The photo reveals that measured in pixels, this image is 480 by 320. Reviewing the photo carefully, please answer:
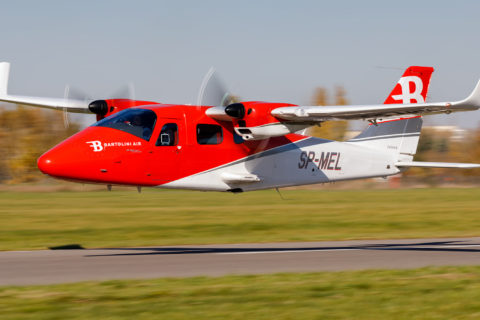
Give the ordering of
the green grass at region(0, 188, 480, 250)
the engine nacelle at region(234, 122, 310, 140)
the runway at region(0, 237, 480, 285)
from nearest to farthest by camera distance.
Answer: the runway at region(0, 237, 480, 285), the engine nacelle at region(234, 122, 310, 140), the green grass at region(0, 188, 480, 250)

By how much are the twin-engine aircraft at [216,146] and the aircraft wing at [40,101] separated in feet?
0.22

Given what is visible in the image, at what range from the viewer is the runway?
44.9 feet

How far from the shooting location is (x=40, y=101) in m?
20.3

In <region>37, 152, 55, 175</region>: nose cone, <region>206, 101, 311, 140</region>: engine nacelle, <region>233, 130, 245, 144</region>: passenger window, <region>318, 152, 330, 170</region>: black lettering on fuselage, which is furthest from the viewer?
<region>318, 152, 330, 170</region>: black lettering on fuselage

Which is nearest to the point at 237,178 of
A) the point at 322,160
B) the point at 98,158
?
the point at 322,160

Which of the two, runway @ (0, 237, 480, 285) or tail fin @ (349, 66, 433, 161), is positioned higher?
tail fin @ (349, 66, 433, 161)

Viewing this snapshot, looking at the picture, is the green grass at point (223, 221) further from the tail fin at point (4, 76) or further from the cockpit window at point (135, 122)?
the cockpit window at point (135, 122)

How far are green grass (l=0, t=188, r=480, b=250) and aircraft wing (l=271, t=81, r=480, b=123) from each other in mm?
7188

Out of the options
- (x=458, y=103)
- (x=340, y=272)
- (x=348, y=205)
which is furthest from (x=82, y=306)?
(x=348, y=205)

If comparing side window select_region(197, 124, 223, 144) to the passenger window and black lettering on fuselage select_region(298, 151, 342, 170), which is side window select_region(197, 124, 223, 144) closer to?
the passenger window

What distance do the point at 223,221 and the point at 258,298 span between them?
1986cm

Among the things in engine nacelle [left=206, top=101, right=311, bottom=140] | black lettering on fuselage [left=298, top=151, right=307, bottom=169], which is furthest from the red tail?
engine nacelle [left=206, top=101, right=311, bottom=140]

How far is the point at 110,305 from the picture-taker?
32.7 feet

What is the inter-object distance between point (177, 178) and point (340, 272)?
15.0 feet
